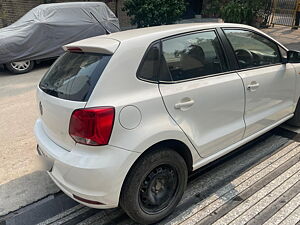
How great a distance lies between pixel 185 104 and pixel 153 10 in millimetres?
9100

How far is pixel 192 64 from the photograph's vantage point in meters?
2.50

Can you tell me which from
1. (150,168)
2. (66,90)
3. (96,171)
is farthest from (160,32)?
(96,171)

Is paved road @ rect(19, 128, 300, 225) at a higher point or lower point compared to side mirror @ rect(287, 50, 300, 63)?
lower

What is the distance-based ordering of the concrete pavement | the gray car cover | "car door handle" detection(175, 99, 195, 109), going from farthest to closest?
the concrete pavement < the gray car cover < "car door handle" detection(175, 99, 195, 109)

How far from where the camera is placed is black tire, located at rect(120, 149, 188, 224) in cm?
213

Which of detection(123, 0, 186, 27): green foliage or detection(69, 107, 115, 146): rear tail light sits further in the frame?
detection(123, 0, 186, 27): green foliage

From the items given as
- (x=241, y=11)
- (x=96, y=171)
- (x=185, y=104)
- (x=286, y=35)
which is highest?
(x=241, y=11)

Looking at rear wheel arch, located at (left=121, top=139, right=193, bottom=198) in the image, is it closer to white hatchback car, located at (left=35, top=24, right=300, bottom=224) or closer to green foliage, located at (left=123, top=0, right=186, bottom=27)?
white hatchback car, located at (left=35, top=24, right=300, bottom=224)

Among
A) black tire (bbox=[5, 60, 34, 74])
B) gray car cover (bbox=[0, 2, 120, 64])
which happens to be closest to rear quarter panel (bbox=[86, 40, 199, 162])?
gray car cover (bbox=[0, 2, 120, 64])

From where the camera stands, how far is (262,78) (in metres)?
2.97

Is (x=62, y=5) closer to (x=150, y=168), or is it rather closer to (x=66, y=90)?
(x=66, y=90)

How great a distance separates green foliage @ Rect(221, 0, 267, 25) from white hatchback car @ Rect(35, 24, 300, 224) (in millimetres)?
9987

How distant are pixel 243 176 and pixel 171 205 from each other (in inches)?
38.3

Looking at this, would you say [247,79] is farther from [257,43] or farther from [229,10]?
[229,10]
